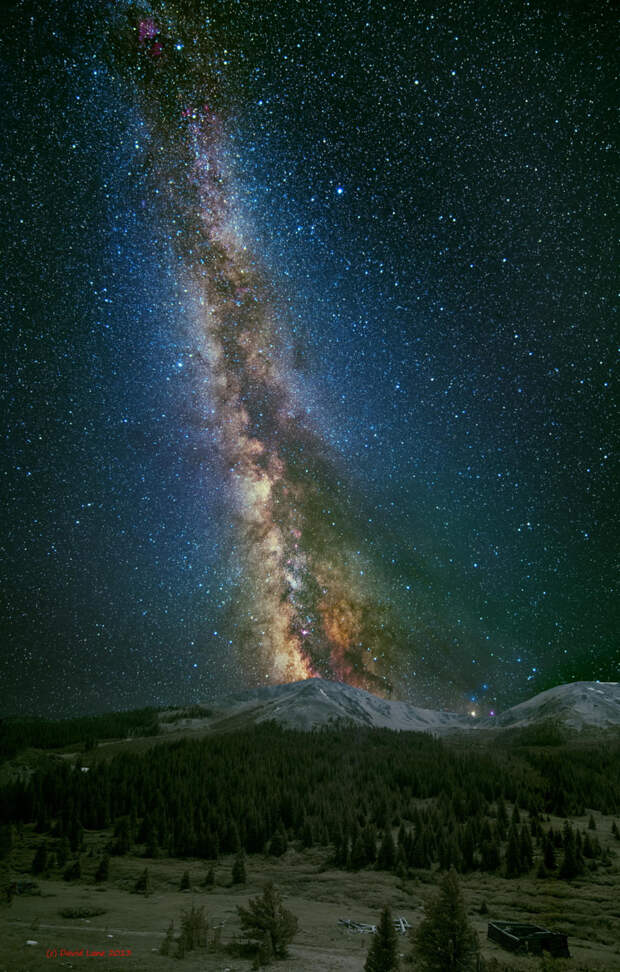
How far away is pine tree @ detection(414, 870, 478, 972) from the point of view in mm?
19750

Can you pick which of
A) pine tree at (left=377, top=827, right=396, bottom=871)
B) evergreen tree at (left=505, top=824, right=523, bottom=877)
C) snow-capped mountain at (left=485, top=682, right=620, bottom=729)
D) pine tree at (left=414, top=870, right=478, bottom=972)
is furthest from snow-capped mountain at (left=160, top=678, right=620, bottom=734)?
pine tree at (left=414, top=870, right=478, bottom=972)

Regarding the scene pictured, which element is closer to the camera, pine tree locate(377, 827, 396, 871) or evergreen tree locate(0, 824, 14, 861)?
pine tree locate(377, 827, 396, 871)

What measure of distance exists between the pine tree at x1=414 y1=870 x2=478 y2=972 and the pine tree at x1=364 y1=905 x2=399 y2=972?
146 centimetres

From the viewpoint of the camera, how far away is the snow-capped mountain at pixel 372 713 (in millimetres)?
161000

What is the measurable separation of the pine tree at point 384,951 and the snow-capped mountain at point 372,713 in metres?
143

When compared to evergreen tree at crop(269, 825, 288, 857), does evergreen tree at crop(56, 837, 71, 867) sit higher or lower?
lower

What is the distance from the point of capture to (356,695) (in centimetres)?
19988

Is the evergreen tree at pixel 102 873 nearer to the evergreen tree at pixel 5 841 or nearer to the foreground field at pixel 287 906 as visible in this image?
the foreground field at pixel 287 906

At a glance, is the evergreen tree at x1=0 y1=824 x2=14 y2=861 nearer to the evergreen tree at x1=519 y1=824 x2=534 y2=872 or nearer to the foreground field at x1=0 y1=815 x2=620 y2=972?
the foreground field at x1=0 y1=815 x2=620 y2=972

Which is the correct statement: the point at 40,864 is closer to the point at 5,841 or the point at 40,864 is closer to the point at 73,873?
the point at 73,873

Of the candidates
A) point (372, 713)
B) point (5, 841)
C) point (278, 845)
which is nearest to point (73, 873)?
point (5, 841)

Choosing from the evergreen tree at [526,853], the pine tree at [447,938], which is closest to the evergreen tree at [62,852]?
the evergreen tree at [526,853]

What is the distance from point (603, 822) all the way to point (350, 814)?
34696mm

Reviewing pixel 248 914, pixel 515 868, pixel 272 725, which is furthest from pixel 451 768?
pixel 248 914
